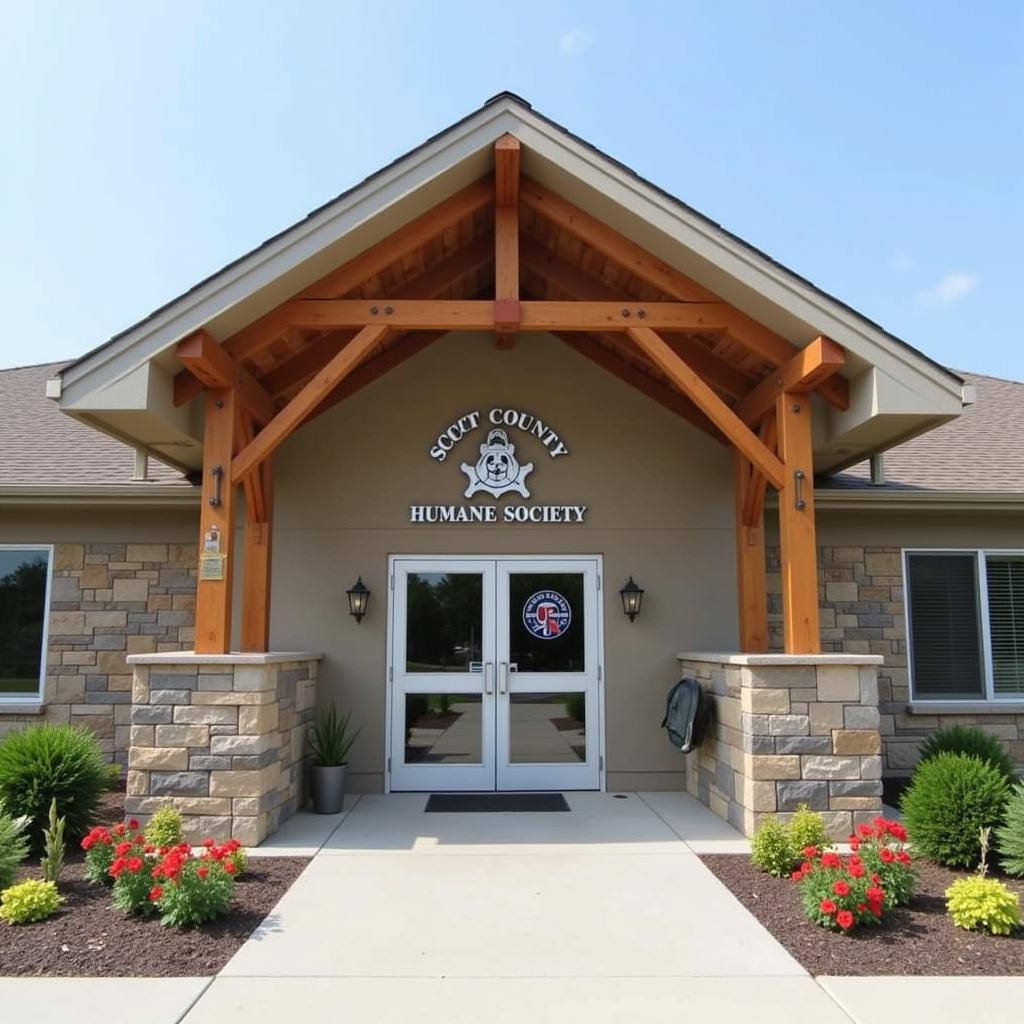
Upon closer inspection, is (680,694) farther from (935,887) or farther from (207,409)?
(207,409)

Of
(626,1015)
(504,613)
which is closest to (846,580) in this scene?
(504,613)

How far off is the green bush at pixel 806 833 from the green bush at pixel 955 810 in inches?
29.6

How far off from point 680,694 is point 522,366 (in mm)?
3587

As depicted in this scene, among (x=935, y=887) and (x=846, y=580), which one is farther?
(x=846, y=580)

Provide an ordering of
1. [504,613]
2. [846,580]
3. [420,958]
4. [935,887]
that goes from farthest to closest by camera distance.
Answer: [846,580] < [504,613] < [935,887] < [420,958]

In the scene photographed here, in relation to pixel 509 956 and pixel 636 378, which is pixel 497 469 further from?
pixel 509 956

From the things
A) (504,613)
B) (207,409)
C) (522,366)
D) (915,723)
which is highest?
(522,366)

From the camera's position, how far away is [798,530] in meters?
7.20

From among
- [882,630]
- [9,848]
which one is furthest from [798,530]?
[9,848]

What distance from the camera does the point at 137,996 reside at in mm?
4035

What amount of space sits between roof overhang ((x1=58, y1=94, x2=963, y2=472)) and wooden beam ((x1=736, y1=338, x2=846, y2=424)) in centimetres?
10

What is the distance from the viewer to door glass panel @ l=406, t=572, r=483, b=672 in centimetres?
877

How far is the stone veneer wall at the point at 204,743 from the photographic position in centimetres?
653

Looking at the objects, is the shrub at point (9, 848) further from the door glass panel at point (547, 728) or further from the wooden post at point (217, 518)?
the door glass panel at point (547, 728)
